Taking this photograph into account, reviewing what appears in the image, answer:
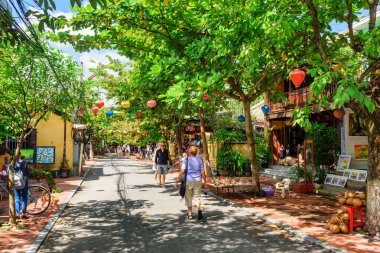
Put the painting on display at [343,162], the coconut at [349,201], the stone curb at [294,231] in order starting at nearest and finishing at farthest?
1. the stone curb at [294,231]
2. the coconut at [349,201]
3. the painting on display at [343,162]

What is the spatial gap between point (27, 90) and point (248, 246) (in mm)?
6390

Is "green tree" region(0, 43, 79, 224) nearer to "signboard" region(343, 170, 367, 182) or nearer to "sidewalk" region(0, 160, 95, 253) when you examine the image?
"sidewalk" region(0, 160, 95, 253)

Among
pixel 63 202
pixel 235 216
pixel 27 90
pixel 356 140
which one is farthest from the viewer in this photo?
pixel 356 140

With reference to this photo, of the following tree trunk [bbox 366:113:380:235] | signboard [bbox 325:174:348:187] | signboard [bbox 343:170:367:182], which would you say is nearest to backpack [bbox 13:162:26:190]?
tree trunk [bbox 366:113:380:235]

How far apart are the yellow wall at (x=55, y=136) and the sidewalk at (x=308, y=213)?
1349 cm

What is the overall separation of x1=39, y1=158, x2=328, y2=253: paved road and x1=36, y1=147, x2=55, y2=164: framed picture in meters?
10.7

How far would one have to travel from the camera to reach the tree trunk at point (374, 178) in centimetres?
725

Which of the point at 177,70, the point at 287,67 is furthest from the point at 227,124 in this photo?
the point at 177,70

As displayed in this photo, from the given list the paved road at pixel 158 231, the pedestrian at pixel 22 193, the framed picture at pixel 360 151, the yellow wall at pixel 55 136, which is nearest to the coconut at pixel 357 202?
the paved road at pixel 158 231

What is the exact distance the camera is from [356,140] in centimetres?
1603

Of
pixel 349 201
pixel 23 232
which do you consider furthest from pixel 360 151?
pixel 23 232

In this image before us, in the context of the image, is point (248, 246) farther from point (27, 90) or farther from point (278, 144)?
point (278, 144)

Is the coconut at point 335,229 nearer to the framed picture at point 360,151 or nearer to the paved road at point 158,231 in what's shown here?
the paved road at point 158,231

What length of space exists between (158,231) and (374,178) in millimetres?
4623
